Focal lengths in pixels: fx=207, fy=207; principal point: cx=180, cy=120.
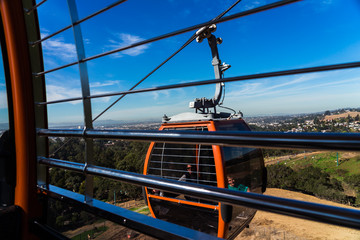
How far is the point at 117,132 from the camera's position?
0.51 metres

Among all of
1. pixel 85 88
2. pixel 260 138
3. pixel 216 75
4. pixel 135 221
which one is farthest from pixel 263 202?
pixel 216 75

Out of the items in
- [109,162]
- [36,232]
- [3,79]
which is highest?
[3,79]

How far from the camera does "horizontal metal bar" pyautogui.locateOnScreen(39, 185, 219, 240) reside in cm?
42

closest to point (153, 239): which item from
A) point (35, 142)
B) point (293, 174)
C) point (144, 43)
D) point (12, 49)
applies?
point (144, 43)

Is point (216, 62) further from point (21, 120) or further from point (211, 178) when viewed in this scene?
point (21, 120)

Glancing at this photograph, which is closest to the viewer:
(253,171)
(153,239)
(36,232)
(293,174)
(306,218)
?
(306,218)

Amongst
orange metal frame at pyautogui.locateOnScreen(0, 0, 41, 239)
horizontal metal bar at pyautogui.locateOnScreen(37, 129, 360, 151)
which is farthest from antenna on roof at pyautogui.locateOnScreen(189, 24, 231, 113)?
horizontal metal bar at pyautogui.locateOnScreen(37, 129, 360, 151)

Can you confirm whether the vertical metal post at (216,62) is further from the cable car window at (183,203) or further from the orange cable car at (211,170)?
the cable car window at (183,203)

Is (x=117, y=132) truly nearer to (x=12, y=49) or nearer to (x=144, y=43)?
(x=144, y=43)

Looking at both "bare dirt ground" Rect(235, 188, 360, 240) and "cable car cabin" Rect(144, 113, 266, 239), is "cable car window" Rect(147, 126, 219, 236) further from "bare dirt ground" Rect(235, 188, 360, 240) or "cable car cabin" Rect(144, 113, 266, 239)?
"bare dirt ground" Rect(235, 188, 360, 240)

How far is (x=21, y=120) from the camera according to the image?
2.40 feet

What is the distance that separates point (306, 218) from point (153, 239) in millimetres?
319

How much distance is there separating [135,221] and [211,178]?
8.88ft

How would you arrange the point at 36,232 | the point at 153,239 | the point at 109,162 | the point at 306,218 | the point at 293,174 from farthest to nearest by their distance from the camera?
1. the point at 293,174
2. the point at 109,162
3. the point at 36,232
4. the point at 153,239
5. the point at 306,218
